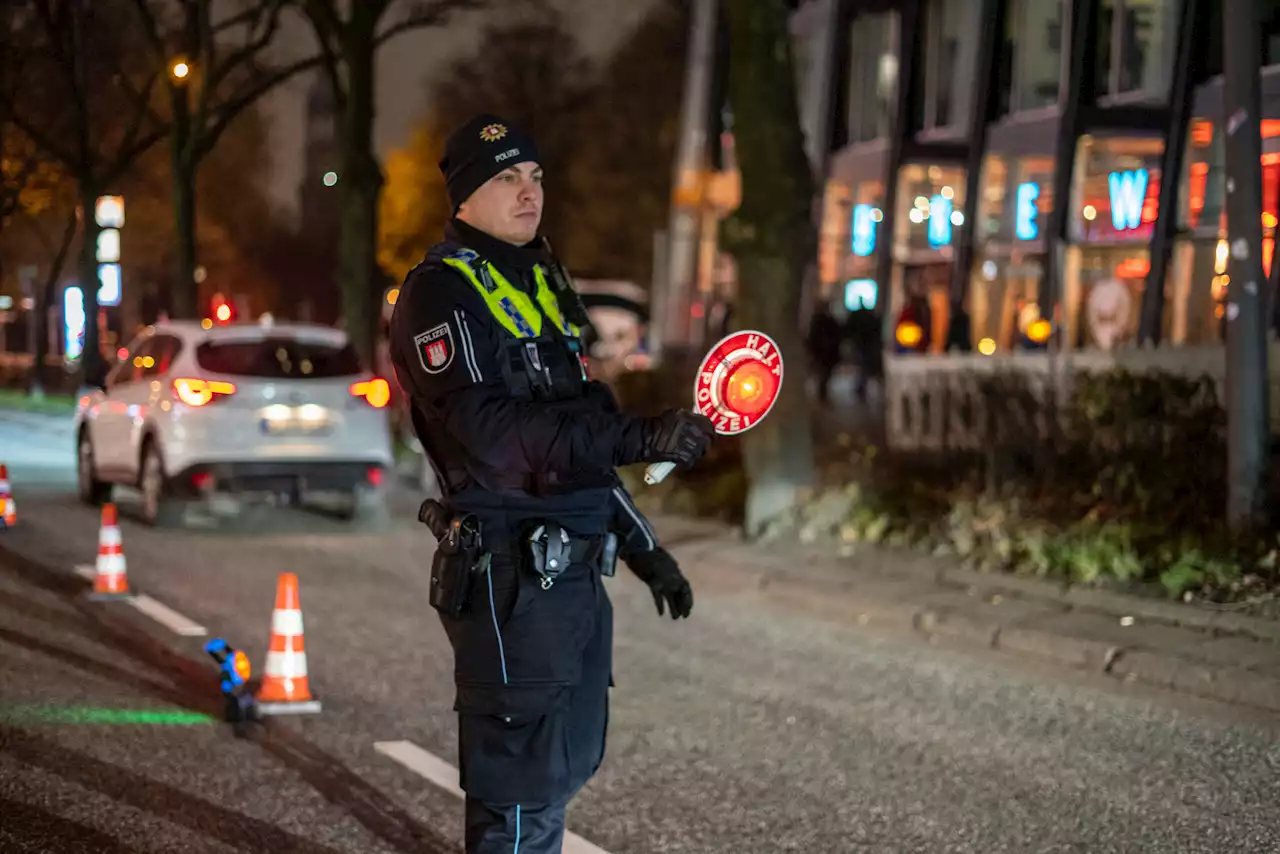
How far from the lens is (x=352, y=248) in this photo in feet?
81.0

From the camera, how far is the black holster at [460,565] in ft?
12.4

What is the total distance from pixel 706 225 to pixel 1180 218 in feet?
54.8

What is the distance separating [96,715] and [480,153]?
4098 mm

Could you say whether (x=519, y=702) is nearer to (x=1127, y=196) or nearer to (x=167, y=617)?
(x=167, y=617)

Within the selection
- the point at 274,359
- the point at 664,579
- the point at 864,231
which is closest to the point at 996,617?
the point at 664,579

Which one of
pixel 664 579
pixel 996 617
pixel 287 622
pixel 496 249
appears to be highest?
pixel 496 249

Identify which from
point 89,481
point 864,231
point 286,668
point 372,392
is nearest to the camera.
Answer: point 286,668

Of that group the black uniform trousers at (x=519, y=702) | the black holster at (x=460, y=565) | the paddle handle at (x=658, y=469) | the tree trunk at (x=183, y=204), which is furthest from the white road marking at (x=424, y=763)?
the tree trunk at (x=183, y=204)

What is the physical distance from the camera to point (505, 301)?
380 cm

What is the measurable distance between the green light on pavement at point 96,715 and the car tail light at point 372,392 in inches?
293

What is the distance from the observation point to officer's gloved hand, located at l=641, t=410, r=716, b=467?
358 cm

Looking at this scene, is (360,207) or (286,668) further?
(360,207)

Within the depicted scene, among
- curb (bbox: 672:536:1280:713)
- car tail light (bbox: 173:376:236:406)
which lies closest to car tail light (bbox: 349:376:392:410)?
car tail light (bbox: 173:376:236:406)

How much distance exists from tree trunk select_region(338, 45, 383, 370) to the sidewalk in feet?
42.8
